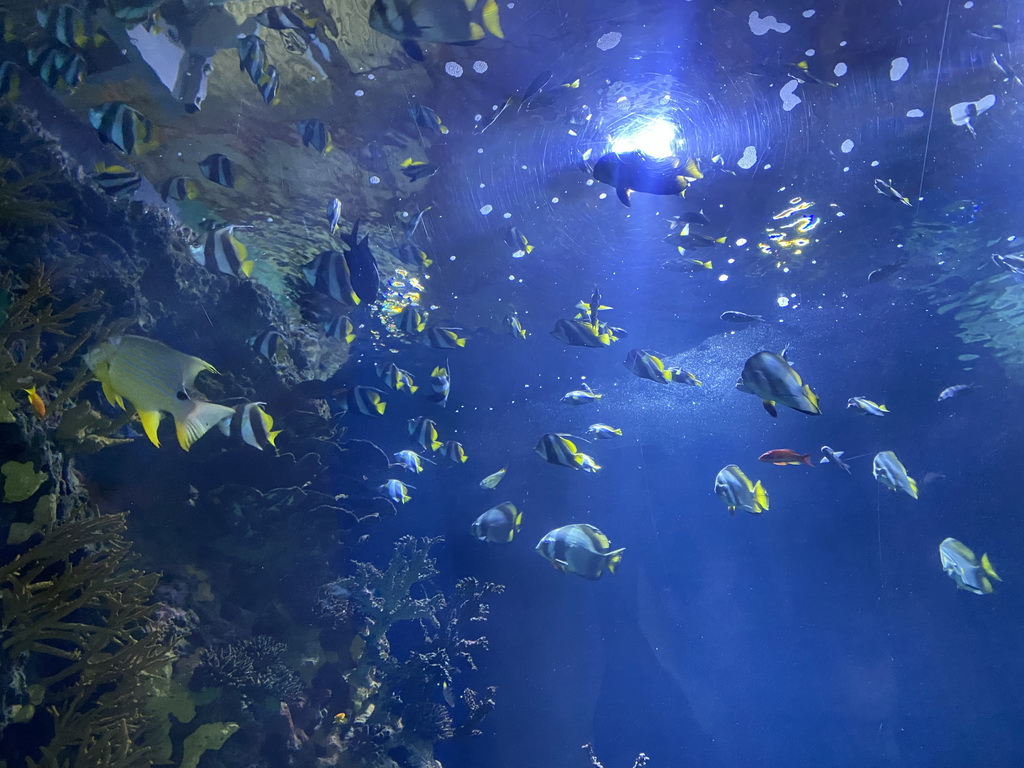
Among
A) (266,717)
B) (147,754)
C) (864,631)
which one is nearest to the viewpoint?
(147,754)

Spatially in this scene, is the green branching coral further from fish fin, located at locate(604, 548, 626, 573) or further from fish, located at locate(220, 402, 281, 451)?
fish fin, located at locate(604, 548, 626, 573)

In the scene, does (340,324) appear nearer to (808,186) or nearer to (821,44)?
(821,44)

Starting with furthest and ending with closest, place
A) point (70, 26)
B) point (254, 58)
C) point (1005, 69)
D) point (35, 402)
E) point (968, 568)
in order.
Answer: point (1005, 69), point (968, 568), point (70, 26), point (254, 58), point (35, 402)

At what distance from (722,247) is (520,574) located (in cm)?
1279

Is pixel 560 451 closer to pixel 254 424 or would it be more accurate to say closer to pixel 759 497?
pixel 759 497

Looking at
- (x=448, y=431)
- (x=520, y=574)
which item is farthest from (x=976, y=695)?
(x=448, y=431)

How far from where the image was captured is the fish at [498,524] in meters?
7.57

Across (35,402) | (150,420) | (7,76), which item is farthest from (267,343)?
(150,420)

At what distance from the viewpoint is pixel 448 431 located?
2352 cm

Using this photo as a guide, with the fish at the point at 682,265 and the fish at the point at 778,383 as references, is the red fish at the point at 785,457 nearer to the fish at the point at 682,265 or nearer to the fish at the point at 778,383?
the fish at the point at 778,383

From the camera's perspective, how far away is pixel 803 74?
6.83 metres

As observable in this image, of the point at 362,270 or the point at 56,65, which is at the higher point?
the point at 56,65

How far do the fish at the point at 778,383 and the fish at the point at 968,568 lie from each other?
4.76 metres

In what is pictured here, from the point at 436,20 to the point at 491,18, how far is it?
290 mm
